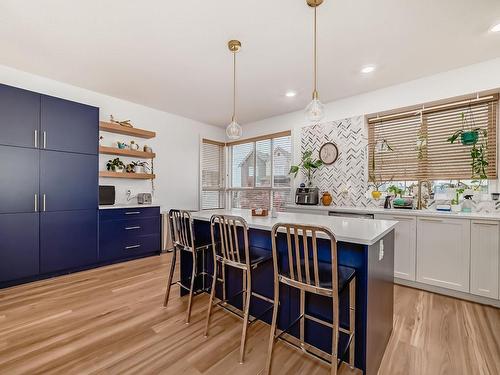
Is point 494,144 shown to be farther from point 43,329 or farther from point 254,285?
point 43,329

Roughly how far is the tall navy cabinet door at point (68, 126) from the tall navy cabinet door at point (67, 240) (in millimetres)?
903

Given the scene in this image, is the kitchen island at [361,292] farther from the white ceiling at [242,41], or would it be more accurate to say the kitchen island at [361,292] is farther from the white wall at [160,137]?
the white wall at [160,137]

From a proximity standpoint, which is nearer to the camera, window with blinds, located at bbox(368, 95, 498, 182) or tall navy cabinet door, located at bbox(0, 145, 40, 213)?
tall navy cabinet door, located at bbox(0, 145, 40, 213)

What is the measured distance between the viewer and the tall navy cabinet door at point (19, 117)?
9.19 ft

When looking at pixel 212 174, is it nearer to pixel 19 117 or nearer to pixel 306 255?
pixel 19 117

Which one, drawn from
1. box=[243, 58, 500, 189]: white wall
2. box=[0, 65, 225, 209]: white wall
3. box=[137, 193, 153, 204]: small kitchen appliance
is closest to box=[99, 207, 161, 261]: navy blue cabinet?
box=[137, 193, 153, 204]: small kitchen appliance

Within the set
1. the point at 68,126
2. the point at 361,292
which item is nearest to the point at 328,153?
the point at 361,292

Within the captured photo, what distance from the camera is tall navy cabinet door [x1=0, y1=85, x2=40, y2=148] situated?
2.80m

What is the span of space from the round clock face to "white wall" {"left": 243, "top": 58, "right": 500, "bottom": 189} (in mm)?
467

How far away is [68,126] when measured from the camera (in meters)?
3.28

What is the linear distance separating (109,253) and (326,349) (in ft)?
10.9

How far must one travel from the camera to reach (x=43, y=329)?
2053 mm

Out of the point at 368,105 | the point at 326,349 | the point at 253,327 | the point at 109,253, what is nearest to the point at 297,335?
the point at 326,349

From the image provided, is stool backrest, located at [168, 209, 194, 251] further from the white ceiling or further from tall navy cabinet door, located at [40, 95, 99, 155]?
tall navy cabinet door, located at [40, 95, 99, 155]
